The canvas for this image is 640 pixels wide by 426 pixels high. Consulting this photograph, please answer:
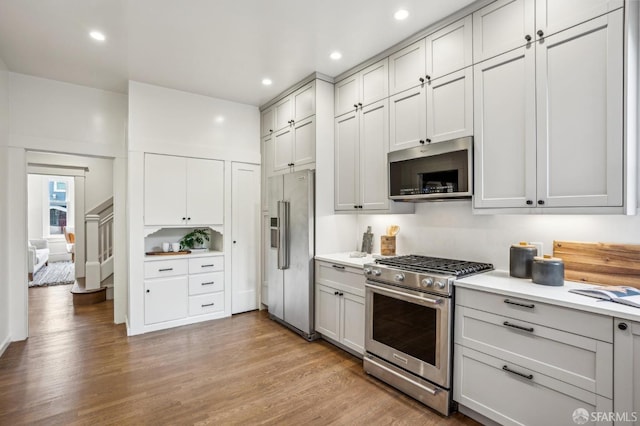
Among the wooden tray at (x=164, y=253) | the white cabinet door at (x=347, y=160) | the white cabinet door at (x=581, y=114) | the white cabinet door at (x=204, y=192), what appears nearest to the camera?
the white cabinet door at (x=581, y=114)

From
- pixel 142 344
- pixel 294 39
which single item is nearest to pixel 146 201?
pixel 142 344

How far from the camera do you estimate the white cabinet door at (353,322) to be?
9.65 ft

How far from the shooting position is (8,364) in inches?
115

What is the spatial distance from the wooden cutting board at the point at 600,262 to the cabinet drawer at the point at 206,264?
3603 millimetres

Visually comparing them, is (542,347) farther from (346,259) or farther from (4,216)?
(4,216)

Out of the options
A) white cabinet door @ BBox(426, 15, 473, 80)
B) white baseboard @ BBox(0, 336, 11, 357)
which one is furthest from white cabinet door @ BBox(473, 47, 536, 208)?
white baseboard @ BBox(0, 336, 11, 357)

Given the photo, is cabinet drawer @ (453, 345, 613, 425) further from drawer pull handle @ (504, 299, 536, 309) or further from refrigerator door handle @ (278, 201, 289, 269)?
refrigerator door handle @ (278, 201, 289, 269)

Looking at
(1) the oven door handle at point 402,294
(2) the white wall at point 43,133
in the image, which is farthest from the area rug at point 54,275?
(1) the oven door handle at point 402,294

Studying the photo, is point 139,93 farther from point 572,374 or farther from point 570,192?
point 572,374

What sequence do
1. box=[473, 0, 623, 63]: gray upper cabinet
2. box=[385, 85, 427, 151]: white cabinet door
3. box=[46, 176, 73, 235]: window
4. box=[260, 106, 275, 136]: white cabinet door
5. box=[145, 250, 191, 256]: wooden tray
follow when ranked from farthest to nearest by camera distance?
box=[46, 176, 73, 235]: window, box=[260, 106, 275, 136]: white cabinet door, box=[145, 250, 191, 256]: wooden tray, box=[385, 85, 427, 151]: white cabinet door, box=[473, 0, 623, 63]: gray upper cabinet

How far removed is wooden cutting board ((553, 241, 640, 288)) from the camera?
190 centimetres

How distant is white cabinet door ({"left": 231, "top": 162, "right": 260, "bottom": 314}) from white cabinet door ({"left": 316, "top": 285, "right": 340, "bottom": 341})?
1.43 m

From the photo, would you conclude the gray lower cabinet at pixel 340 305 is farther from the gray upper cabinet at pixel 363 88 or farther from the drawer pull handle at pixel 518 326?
the gray upper cabinet at pixel 363 88

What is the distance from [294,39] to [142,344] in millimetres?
3407
